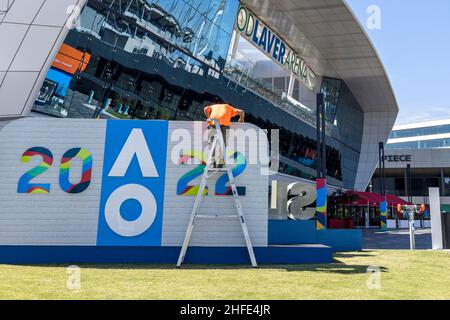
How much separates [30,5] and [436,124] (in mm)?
111655

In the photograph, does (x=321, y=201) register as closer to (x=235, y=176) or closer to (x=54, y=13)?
(x=235, y=176)

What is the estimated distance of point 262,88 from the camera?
29484mm

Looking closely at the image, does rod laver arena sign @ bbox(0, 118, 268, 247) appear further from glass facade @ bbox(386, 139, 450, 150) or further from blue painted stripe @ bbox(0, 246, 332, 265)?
glass facade @ bbox(386, 139, 450, 150)

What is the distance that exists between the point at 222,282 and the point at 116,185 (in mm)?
4240

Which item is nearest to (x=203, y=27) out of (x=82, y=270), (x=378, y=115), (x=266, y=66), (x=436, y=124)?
(x=82, y=270)

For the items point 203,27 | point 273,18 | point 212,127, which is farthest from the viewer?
point 273,18

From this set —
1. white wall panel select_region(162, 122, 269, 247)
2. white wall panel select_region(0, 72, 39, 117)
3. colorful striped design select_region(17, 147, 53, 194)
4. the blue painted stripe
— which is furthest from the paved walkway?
white wall panel select_region(0, 72, 39, 117)

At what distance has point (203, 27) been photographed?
73.6 feet

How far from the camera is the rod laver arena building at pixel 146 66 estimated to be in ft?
32.6

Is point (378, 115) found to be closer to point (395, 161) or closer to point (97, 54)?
point (395, 161)

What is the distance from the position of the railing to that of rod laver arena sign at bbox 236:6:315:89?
142 inches

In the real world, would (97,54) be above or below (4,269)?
above

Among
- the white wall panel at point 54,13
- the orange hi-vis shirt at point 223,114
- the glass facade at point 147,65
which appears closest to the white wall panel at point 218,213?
the orange hi-vis shirt at point 223,114

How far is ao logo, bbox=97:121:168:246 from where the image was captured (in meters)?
9.53
